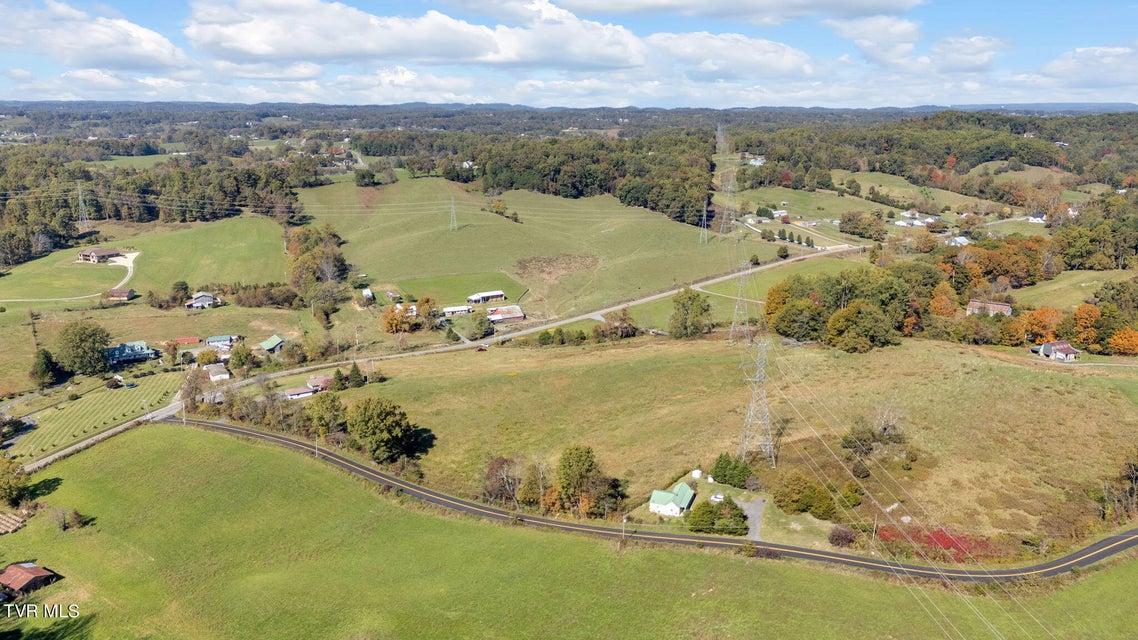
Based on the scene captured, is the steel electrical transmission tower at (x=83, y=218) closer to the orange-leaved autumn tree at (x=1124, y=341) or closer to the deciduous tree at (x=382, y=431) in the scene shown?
the deciduous tree at (x=382, y=431)

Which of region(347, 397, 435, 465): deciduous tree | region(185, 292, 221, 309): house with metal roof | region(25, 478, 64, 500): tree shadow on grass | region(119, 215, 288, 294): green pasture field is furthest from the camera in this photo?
region(119, 215, 288, 294): green pasture field

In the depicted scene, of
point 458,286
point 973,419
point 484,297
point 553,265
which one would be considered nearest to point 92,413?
point 484,297

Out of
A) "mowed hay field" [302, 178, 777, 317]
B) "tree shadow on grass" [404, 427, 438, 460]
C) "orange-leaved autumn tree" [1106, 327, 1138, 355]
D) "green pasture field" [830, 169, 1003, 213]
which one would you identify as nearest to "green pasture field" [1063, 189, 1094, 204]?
"green pasture field" [830, 169, 1003, 213]

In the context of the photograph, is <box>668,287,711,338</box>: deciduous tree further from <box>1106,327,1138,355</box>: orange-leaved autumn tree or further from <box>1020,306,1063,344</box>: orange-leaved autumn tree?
<box>1106,327,1138,355</box>: orange-leaved autumn tree

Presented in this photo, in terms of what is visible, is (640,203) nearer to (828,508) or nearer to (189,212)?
(189,212)

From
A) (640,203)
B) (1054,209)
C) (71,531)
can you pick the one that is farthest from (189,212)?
(1054,209)

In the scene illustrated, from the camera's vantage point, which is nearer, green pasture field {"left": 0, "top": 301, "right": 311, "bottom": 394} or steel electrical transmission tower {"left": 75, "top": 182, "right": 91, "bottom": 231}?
green pasture field {"left": 0, "top": 301, "right": 311, "bottom": 394}

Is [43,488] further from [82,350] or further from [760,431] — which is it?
[760,431]
